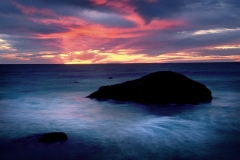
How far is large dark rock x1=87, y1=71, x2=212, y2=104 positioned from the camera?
72.1 feet

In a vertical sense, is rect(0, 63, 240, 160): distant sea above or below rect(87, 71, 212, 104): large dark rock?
below

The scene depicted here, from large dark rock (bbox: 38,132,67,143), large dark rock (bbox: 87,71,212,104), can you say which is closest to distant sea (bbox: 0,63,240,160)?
large dark rock (bbox: 38,132,67,143)

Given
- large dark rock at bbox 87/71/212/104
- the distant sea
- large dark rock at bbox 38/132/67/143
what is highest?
large dark rock at bbox 87/71/212/104

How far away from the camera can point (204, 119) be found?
16.6 meters

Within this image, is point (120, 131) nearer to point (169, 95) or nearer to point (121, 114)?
point (121, 114)

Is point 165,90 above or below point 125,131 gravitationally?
above

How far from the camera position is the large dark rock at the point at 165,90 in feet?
72.1

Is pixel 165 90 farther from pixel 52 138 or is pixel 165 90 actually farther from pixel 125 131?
pixel 52 138

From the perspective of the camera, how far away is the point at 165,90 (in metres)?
22.4

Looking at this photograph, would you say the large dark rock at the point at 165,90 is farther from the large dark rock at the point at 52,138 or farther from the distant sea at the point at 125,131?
the large dark rock at the point at 52,138

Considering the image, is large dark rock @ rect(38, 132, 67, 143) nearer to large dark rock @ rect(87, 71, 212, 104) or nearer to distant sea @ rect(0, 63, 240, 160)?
distant sea @ rect(0, 63, 240, 160)

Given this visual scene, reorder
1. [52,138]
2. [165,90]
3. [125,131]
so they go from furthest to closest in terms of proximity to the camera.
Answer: [165,90]
[125,131]
[52,138]

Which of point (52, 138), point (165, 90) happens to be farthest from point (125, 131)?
point (165, 90)

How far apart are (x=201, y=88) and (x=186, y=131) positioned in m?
10.8
